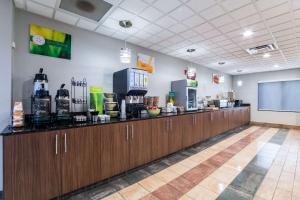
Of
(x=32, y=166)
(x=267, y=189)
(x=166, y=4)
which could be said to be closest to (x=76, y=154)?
(x=32, y=166)

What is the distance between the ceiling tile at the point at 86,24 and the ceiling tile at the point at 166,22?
1214mm

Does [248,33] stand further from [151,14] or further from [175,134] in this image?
[175,134]

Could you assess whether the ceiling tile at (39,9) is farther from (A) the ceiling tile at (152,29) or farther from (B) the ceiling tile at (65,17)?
(A) the ceiling tile at (152,29)

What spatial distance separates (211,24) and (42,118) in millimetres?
3247

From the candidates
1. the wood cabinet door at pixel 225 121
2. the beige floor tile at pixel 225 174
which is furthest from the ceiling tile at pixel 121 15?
the wood cabinet door at pixel 225 121

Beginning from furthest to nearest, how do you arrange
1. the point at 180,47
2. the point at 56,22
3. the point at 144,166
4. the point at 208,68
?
the point at 208,68, the point at 180,47, the point at 144,166, the point at 56,22

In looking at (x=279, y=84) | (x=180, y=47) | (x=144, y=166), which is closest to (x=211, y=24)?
(x=180, y=47)

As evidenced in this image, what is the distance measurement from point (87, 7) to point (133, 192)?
286 cm

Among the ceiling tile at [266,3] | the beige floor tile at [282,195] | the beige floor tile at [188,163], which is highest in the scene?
the ceiling tile at [266,3]

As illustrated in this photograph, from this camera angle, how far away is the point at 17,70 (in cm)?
239

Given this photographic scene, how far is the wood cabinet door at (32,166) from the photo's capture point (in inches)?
64.0

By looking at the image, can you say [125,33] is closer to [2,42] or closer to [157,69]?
[157,69]

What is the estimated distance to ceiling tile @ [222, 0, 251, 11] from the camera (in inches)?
90.0

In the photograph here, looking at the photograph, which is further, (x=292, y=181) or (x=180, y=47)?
(x=180, y=47)
